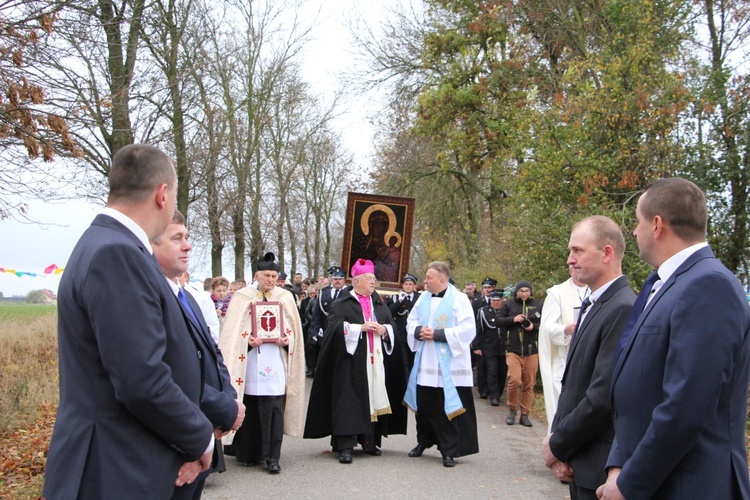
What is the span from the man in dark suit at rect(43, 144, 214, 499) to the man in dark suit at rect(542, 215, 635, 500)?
1978mm

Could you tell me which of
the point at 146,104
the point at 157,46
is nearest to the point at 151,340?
the point at 146,104

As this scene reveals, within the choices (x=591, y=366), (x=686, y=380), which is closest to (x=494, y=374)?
(x=591, y=366)

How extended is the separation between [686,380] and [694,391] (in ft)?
0.16

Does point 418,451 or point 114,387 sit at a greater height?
point 114,387

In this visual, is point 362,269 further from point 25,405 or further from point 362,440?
point 25,405

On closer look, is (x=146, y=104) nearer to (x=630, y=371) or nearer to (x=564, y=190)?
(x=564, y=190)

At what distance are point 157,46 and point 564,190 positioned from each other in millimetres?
7813

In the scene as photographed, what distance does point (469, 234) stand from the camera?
28.2m

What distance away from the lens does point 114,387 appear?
2729mm

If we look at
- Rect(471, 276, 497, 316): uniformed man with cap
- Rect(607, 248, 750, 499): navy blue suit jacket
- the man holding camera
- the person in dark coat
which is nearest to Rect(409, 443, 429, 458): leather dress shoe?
the person in dark coat

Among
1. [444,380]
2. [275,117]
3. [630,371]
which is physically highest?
[275,117]

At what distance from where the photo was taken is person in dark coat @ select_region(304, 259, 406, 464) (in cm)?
891

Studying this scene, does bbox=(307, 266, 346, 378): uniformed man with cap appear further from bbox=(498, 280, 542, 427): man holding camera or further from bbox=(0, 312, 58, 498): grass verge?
bbox=(0, 312, 58, 498): grass verge

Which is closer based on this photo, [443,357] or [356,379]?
[443,357]
